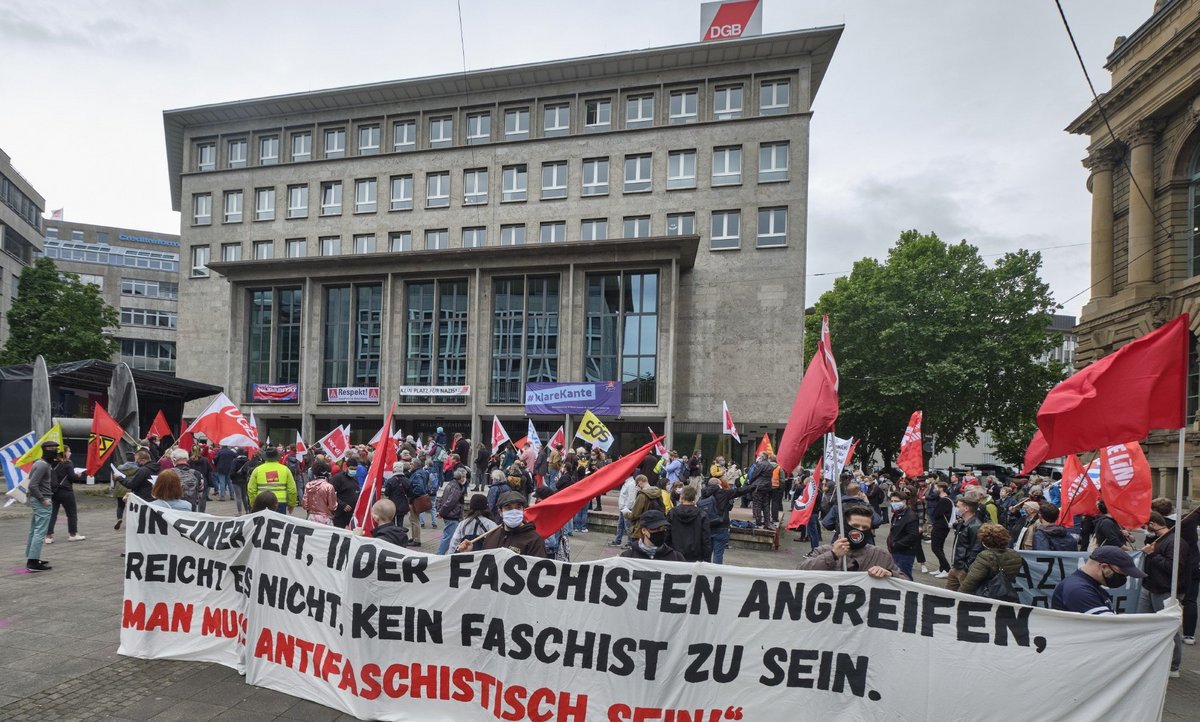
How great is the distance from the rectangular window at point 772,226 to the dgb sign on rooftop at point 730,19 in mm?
12092

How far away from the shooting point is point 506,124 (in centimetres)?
4375

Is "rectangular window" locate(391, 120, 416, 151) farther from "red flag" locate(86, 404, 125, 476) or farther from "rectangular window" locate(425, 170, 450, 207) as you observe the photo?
"red flag" locate(86, 404, 125, 476)

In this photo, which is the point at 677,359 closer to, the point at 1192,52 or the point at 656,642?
the point at 1192,52

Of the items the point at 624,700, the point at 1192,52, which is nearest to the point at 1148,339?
the point at 624,700

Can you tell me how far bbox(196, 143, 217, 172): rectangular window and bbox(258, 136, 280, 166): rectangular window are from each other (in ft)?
11.2

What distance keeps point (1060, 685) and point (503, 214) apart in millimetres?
40552

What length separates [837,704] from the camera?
483cm

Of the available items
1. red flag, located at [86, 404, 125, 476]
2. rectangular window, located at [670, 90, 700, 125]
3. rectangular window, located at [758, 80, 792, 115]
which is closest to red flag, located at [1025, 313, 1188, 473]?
red flag, located at [86, 404, 125, 476]

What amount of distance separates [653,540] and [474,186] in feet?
130

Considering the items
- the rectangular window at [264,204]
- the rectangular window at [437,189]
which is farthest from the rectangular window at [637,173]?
the rectangular window at [264,204]

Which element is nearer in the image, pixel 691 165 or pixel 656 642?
pixel 656 642

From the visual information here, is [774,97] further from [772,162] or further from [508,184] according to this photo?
[508,184]

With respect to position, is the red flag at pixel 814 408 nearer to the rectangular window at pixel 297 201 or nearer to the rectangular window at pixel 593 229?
the rectangular window at pixel 593 229

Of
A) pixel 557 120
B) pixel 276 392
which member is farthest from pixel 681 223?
pixel 276 392
